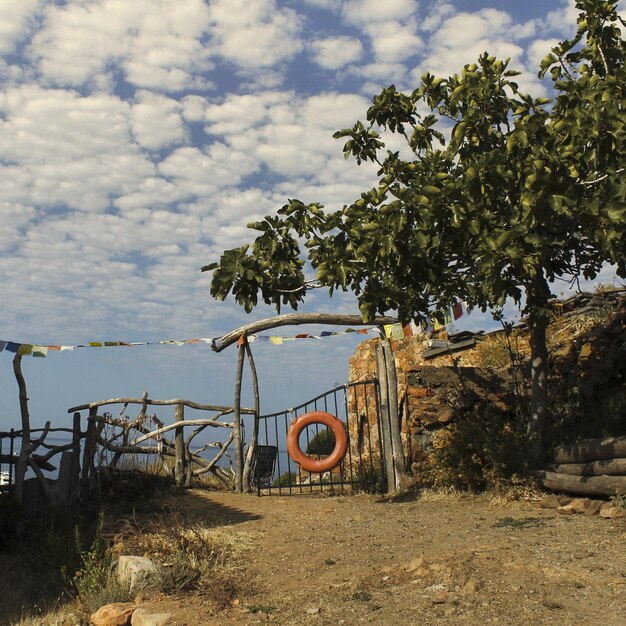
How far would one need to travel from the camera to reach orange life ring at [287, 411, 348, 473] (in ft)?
40.2

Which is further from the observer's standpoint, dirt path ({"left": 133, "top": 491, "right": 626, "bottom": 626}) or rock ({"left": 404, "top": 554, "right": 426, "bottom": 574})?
rock ({"left": 404, "top": 554, "right": 426, "bottom": 574})

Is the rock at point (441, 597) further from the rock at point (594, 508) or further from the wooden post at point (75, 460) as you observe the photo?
the wooden post at point (75, 460)

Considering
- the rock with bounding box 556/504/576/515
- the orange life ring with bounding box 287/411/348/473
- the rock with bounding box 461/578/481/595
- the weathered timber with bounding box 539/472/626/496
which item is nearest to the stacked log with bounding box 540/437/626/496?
the weathered timber with bounding box 539/472/626/496

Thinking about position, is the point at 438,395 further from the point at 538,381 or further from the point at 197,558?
the point at 197,558

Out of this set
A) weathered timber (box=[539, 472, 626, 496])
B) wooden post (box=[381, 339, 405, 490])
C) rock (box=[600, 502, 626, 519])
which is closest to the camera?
rock (box=[600, 502, 626, 519])

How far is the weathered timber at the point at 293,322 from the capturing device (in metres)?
12.5

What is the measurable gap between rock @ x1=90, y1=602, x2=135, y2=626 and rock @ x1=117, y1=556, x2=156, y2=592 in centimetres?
40

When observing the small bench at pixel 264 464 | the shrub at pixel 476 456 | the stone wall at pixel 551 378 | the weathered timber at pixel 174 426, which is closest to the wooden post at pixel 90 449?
the weathered timber at pixel 174 426

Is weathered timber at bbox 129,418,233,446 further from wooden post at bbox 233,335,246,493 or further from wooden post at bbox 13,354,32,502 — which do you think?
wooden post at bbox 13,354,32,502

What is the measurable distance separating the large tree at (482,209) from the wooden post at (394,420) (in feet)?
7.94

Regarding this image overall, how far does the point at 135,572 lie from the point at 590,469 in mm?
5416

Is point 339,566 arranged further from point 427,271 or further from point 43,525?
point 43,525

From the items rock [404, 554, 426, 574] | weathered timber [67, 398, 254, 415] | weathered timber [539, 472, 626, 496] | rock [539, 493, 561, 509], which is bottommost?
rock [404, 554, 426, 574]

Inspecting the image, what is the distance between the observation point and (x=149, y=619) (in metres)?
5.62
